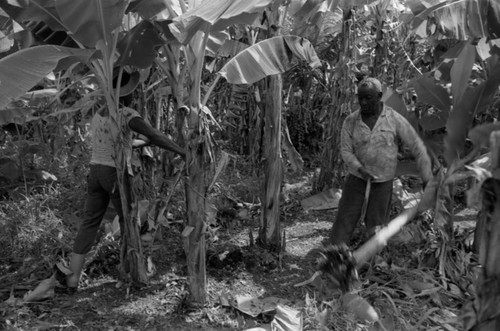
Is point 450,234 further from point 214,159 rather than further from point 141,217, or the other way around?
point 141,217

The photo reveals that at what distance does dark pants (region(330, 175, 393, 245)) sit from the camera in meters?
4.36

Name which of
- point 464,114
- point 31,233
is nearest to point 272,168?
point 464,114

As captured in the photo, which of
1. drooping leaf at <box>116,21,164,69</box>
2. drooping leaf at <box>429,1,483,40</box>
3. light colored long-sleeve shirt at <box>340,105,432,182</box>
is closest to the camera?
drooping leaf at <box>116,21,164,69</box>

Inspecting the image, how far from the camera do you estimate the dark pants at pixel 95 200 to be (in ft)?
14.0

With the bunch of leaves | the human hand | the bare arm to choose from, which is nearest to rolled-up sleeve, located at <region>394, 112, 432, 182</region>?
the human hand

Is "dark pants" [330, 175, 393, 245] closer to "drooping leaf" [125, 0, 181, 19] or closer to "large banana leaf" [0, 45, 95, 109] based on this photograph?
"drooping leaf" [125, 0, 181, 19]

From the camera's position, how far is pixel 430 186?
2.41m

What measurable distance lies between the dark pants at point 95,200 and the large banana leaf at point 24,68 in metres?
1.15

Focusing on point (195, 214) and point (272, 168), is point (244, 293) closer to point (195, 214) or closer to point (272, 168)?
point (195, 214)

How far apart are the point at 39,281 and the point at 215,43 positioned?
270 cm

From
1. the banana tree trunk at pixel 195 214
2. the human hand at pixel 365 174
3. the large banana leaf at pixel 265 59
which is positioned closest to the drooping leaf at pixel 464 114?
the human hand at pixel 365 174

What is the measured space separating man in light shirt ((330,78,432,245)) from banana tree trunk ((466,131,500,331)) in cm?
198

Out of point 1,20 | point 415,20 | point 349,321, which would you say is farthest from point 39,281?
point 415,20

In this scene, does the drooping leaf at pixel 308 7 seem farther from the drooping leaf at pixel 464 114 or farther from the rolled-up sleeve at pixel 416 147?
the drooping leaf at pixel 464 114
